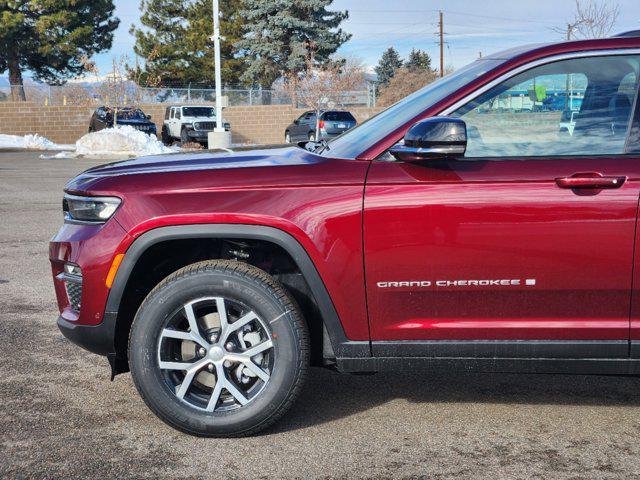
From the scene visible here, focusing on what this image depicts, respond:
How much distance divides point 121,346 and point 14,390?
92cm

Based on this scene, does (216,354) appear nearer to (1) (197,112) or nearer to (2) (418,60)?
(1) (197,112)

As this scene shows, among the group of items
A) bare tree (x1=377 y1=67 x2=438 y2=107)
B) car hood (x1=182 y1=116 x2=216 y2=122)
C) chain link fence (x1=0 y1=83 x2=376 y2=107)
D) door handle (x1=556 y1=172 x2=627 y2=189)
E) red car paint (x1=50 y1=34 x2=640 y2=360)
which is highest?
bare tree (x1=377 y1=67 x2=438 y2=107)

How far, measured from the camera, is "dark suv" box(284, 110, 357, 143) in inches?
1372

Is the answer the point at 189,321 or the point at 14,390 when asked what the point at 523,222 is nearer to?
the point at 189,321

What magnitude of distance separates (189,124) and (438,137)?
1318 inches

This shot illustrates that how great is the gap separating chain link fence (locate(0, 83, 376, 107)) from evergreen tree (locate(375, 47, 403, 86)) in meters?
A: 45.1

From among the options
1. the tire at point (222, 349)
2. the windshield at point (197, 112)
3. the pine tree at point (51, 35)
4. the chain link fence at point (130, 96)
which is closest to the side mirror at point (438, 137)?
the tire at point (222, 349)

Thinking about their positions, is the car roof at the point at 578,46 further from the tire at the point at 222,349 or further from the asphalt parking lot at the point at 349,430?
the asphalt parking lot at the point at 349,430

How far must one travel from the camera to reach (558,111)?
3.72 metres

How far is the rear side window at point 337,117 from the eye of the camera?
35.6m

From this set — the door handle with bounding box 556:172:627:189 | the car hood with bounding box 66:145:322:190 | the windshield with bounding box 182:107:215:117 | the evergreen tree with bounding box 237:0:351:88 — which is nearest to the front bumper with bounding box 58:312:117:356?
the car hood with bounding box 66:145:322:190

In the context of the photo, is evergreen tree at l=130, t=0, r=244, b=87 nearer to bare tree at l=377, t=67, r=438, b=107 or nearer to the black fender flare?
bare tree at l=377, t=67, r=438, b=107

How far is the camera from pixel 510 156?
366 centimetres

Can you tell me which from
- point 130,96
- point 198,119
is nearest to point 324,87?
point 130,96
